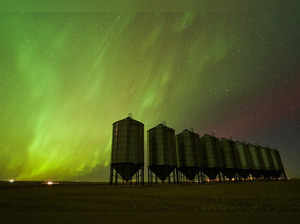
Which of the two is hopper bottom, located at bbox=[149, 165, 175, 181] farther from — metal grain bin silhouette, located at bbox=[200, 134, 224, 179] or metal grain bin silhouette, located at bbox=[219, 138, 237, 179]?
metal grain bin silhouette, located at bbox=[219, 138, 237, 179]

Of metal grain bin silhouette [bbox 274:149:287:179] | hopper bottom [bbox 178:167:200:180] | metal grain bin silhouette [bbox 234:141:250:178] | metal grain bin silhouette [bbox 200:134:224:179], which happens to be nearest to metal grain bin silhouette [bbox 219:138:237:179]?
metal grain bin silhouette [bbox 200:134:224:179]

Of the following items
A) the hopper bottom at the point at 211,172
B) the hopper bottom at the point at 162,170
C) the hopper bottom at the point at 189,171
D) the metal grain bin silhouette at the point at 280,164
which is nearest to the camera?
the hopper bottom at the point at 162,170

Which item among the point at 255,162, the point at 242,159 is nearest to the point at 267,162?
the point at 255,162

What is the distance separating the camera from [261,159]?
165ft

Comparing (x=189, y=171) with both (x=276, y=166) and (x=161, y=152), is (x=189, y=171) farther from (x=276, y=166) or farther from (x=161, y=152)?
(x=276, y=166)

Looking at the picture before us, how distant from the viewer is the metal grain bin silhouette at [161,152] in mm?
26453

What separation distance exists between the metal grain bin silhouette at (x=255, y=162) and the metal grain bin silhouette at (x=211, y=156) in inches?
596

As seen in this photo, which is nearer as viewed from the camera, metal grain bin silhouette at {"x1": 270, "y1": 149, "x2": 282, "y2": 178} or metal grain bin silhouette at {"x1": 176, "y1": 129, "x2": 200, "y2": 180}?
metal grain bin silhouette at {"x1": 176, "y1": 129, "x2": 200, "y2": 180}

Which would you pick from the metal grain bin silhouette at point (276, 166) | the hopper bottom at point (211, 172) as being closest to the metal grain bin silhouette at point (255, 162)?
the metal grain bin silhouette at point (276, 166)

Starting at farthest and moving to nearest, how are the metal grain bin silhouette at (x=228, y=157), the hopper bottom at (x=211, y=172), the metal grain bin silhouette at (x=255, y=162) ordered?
the metal grain bin silhouette at (x=255, y=162)
the metal grain bin silhouette at (x=228, y=157)
the hopper bottom at (x=211, y=172)

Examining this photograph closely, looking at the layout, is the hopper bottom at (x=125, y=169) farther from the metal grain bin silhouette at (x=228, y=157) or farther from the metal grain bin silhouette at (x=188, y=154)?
the metal grain bin silhouette at (x=228, y=157)

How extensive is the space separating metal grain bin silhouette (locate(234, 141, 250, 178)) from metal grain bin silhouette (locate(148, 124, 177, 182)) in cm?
2488

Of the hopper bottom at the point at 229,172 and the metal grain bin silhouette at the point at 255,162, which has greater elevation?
the metal grain bin silhouette at the point at 255,162

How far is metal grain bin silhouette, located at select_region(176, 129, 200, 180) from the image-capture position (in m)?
31.0
